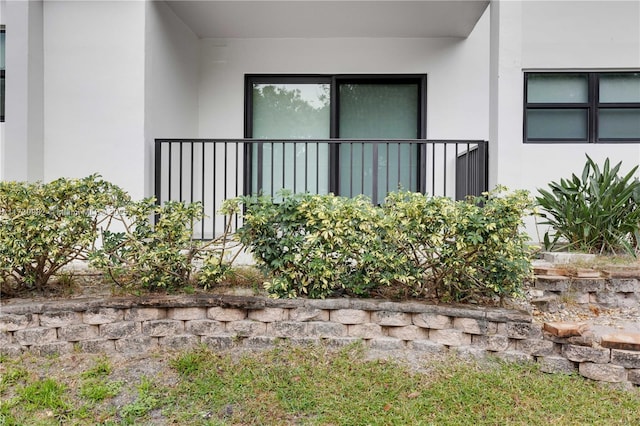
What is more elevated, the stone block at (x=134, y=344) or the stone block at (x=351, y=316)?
the stone block at (x=351, y=316)

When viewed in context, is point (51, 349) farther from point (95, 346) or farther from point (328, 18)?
point (328, 18)

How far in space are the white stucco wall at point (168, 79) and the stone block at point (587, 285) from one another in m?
4.29

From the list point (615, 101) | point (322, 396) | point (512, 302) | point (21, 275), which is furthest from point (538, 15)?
point (21, 275)

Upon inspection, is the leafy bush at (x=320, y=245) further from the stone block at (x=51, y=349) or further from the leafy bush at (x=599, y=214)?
the leafy bush at (x=599, y=214)

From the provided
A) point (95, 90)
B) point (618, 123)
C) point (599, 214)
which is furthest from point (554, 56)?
point (95, 90)

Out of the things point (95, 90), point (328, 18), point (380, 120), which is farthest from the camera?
point (380, 120)

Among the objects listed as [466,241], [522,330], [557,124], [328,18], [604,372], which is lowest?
[604,372]

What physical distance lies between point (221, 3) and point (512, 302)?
4.45 meters

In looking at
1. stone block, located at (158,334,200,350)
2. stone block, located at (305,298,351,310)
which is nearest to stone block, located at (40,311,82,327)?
stone block, located at (158,334,200,350)

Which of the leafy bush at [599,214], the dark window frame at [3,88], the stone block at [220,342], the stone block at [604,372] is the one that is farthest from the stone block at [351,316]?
the dark window frame at [3,88]

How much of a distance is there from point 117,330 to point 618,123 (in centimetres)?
583

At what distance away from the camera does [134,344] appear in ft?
Answer: 9.73

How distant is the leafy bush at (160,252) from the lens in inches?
123

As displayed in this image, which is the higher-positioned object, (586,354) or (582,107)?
(582,107)
